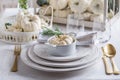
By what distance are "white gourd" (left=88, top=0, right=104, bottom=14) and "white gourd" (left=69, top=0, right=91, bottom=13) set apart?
0.02 m

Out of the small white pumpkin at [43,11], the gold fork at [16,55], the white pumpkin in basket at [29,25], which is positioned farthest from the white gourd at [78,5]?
the gold fork at [16,55]

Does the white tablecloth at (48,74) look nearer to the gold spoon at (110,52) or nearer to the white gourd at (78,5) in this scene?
the gold spoon at (110,52)

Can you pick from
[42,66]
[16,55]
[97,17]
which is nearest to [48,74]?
[42,66]

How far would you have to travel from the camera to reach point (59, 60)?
840 millimetres

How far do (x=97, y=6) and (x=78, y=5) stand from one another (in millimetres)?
87

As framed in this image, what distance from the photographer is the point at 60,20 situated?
50.3 inches

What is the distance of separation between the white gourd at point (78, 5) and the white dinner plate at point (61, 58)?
0.97 ft

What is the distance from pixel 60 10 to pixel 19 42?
0.31m

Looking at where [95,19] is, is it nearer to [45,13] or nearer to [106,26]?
[106,26]

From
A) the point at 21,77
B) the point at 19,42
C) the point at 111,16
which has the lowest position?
the point at 21,77

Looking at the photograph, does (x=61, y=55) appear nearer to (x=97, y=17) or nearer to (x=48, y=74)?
(x=48, y=74)

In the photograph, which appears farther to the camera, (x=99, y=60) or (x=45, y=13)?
(x=45, y=13)

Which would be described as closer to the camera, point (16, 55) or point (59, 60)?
point (59, 60)

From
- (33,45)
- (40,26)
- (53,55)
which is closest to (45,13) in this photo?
(40,26)
